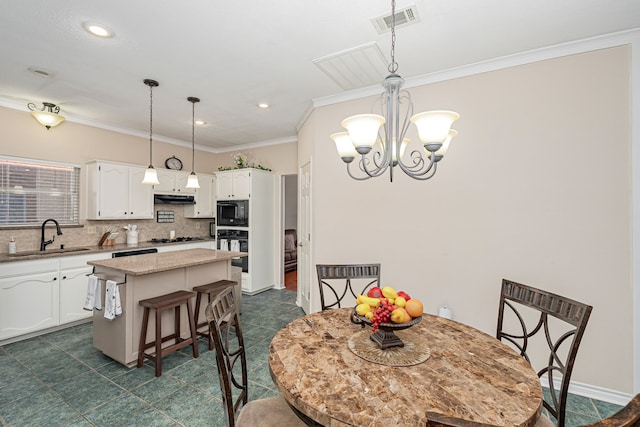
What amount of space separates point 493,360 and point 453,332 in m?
0.31

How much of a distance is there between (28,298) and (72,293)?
398 millimetres

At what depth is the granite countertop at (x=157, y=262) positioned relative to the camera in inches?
102

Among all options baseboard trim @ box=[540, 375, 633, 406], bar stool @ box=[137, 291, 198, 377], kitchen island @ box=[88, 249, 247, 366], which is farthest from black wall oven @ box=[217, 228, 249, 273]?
baseboard trim @ box=[540, 375, 633, 406]

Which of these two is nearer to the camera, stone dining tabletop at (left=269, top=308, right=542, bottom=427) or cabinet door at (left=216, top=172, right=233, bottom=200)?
stone dining tabletop at (left=269, top=308, right=542, bottom=427)

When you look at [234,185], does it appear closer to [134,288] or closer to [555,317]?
[134,288]

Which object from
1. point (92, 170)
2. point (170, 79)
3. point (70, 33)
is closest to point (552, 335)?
point (170, 79)

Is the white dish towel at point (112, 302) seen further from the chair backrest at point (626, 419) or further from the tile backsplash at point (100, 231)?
the chair backrest at point (626, 419)

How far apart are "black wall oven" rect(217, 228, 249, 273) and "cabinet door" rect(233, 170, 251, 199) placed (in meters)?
0.62

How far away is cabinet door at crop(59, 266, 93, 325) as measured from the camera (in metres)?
3.54

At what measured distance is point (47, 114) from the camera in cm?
359

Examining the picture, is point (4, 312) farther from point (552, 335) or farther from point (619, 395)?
point (619, 395)

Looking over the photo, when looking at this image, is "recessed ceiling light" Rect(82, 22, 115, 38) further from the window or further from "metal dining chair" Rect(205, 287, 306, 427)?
the window

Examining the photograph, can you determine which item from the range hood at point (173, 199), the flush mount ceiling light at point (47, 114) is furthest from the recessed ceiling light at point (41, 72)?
the range hood at point (173, 199)

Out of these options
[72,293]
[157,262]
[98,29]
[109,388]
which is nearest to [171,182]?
[72,293]
